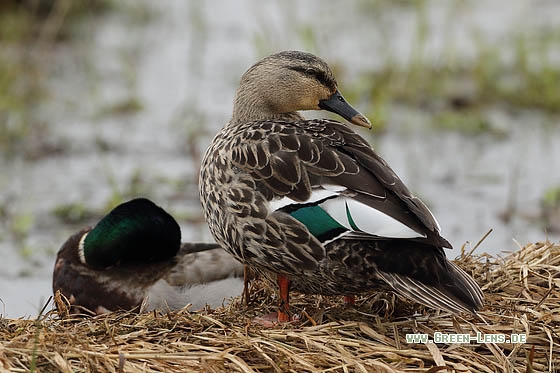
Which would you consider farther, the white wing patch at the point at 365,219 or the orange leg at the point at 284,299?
the orange leg at the point at 284,299

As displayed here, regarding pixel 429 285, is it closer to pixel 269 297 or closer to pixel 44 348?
pixel 269 297

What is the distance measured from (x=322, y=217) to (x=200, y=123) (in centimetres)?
458

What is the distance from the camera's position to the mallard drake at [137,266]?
17.8 ft

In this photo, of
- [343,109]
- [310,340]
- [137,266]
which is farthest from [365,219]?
[137,266]

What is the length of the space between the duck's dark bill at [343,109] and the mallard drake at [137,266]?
124cm

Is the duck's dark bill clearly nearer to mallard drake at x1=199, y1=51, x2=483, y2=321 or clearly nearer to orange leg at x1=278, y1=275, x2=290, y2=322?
mallard drake at x1=199, y1=51, x2=483, y2=321

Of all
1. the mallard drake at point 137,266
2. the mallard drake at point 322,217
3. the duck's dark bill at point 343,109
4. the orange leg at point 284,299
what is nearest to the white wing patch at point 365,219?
the mallard drake at point 322,217

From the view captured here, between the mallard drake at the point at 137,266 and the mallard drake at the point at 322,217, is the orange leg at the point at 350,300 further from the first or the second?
the mallard drake at the point at 137,266

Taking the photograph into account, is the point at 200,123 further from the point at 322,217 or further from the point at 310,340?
the point at 310,340

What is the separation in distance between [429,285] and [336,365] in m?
0.45

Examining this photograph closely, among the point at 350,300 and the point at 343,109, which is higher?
the point at 343,109

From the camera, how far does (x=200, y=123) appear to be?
8266 millimetres

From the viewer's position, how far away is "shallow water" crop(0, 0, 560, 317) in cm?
675

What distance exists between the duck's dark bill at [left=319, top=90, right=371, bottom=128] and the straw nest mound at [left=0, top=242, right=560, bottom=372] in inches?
31.1
